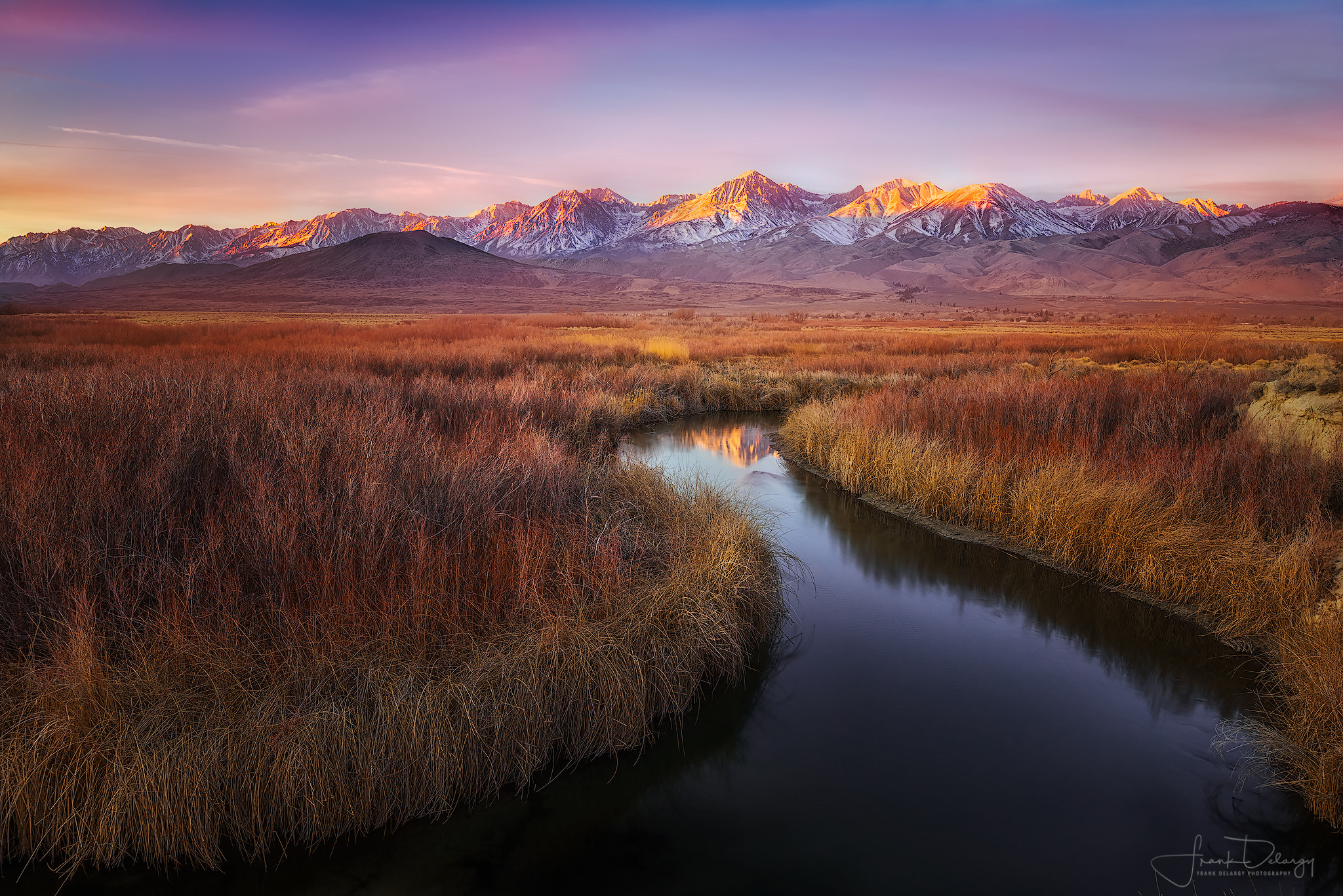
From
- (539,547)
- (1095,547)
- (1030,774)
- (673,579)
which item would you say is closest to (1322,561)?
(1095,547)

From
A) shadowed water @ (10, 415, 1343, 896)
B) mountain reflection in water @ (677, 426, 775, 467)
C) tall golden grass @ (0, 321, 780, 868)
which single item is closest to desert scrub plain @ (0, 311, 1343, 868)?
tall golden grass @ (0, 321, 780, 868)

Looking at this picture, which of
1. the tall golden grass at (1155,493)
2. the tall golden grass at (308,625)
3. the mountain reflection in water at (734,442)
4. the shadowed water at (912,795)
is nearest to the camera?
the tall golden grass at (308,625)

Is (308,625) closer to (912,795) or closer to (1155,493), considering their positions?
(912,795)

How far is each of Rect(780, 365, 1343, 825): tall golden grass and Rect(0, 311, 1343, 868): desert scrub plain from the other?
1.6 inches

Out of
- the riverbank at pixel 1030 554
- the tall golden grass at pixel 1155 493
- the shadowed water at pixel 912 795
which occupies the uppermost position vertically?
the tall golden grass at pixel 1155 493

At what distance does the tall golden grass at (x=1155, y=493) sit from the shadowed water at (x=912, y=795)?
1.58 feet

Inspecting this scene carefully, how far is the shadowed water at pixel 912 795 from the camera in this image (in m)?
4.15

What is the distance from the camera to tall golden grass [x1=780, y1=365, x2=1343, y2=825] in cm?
535

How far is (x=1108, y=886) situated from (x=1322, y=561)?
451 cm

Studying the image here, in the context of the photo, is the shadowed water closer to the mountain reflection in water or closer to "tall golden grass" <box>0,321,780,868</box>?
"tall golden grass" <box>0,321,780,868</box>

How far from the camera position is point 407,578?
535cm

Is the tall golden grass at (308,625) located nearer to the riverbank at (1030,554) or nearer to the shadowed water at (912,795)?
the shadowed water at (912,795)

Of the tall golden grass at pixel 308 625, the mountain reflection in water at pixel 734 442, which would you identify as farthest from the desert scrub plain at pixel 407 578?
the mountain reflection in water at pixel 734 442

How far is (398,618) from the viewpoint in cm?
484
